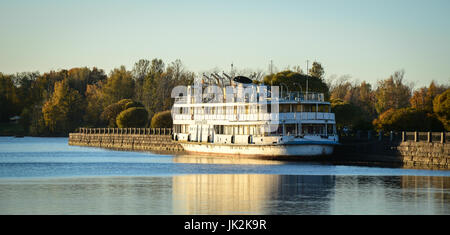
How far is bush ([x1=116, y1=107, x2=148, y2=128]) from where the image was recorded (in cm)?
12200

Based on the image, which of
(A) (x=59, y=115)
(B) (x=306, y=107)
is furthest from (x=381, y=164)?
(A) (x=59, y=115)

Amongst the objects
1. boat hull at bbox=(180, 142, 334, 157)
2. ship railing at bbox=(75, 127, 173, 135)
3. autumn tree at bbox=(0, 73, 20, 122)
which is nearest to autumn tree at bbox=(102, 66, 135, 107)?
ship railing at bbox=(75, 127, 173, 135)

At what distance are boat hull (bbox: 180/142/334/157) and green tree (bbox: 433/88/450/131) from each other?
1392 centimetres

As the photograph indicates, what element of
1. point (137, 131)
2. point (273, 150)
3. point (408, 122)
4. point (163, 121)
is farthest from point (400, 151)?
point (137, 131)

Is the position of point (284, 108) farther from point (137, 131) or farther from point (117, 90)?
point (117, 90)

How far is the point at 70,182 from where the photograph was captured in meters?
46.7

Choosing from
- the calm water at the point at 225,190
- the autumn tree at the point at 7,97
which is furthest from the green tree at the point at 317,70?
the autumn tree at the point at 7,97

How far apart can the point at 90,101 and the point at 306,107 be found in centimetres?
10712

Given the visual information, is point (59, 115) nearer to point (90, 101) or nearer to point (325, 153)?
point (90, 101)

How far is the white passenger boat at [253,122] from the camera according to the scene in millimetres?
65750

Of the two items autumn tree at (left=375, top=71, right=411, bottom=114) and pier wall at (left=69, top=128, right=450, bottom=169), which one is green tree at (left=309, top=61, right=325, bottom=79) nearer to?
autumn tree at (left=375, top=71, right=411, bottom=114)

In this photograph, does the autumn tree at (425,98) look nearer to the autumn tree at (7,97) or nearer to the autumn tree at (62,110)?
the autumn tree at (62,110)

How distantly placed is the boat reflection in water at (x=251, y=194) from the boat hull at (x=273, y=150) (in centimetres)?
1348

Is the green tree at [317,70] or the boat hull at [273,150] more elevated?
the green tree at [317,70]
